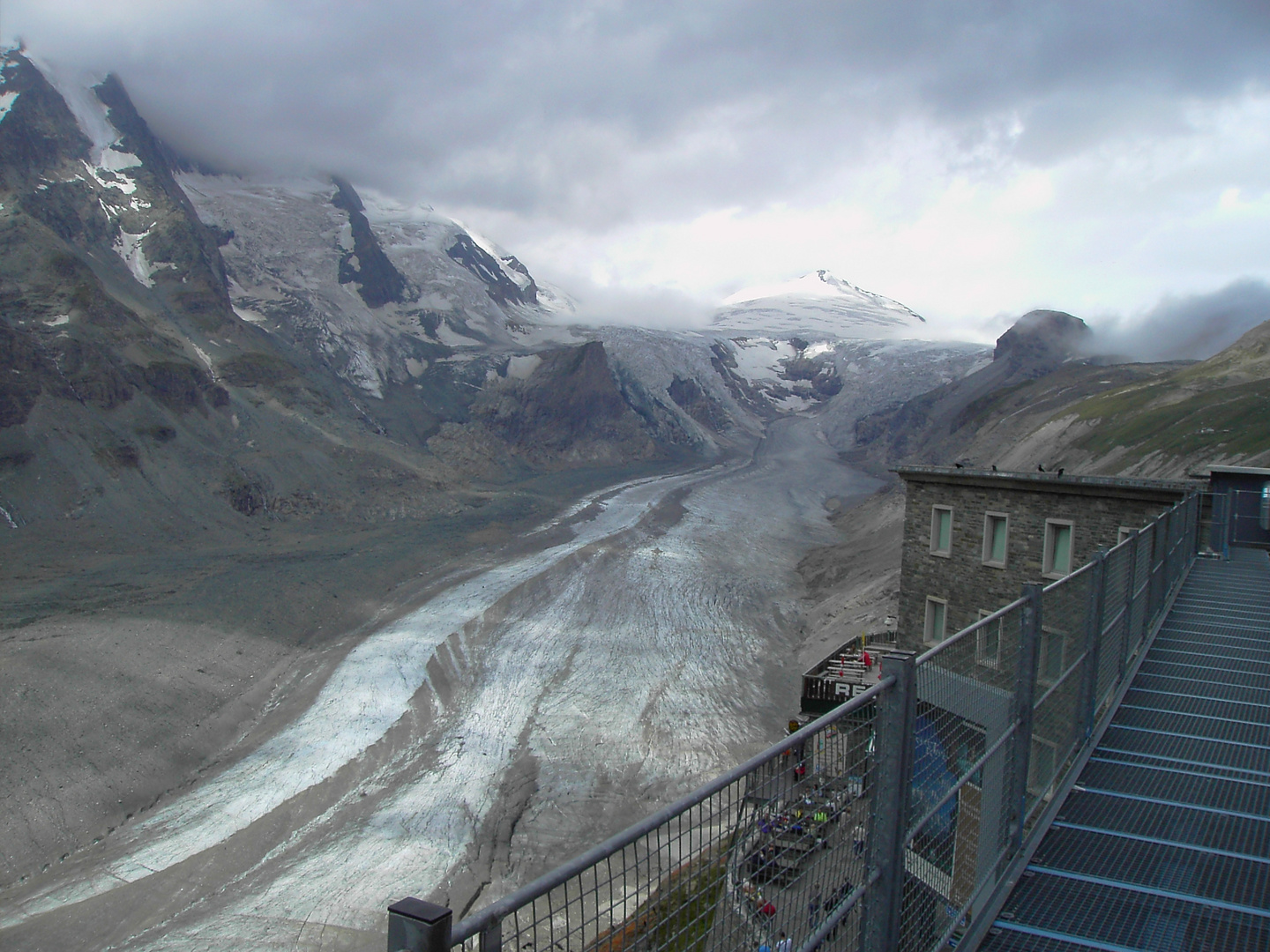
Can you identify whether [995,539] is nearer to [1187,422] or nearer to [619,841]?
[619,841]

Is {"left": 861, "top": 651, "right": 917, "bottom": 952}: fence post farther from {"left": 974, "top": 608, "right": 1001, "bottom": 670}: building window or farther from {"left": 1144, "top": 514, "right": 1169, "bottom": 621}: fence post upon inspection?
{"left": 1144, "top": 514, "right": 1169, "bottom": 621}: fence post

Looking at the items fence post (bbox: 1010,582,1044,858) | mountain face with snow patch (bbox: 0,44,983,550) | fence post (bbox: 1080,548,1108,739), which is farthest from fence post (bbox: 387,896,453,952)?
mountain face with snow patch (bbox: 0,44,983,550)

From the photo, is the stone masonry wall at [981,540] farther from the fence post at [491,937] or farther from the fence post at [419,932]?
the fence post at [419,932]

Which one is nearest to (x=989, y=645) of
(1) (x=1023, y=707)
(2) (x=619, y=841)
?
(1) (x=1023, y=707)

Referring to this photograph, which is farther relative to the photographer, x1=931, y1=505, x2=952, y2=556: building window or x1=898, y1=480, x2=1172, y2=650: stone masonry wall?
x1=931, y1=505, x2=952, y2=556: building window

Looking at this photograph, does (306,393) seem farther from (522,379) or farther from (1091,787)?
(1091,787)

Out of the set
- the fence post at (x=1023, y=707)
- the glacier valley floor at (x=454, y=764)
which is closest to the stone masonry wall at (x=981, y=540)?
the glacier valley floor at (x=454, y=764)

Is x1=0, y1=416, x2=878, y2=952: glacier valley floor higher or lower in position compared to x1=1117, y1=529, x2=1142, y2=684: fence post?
lower
